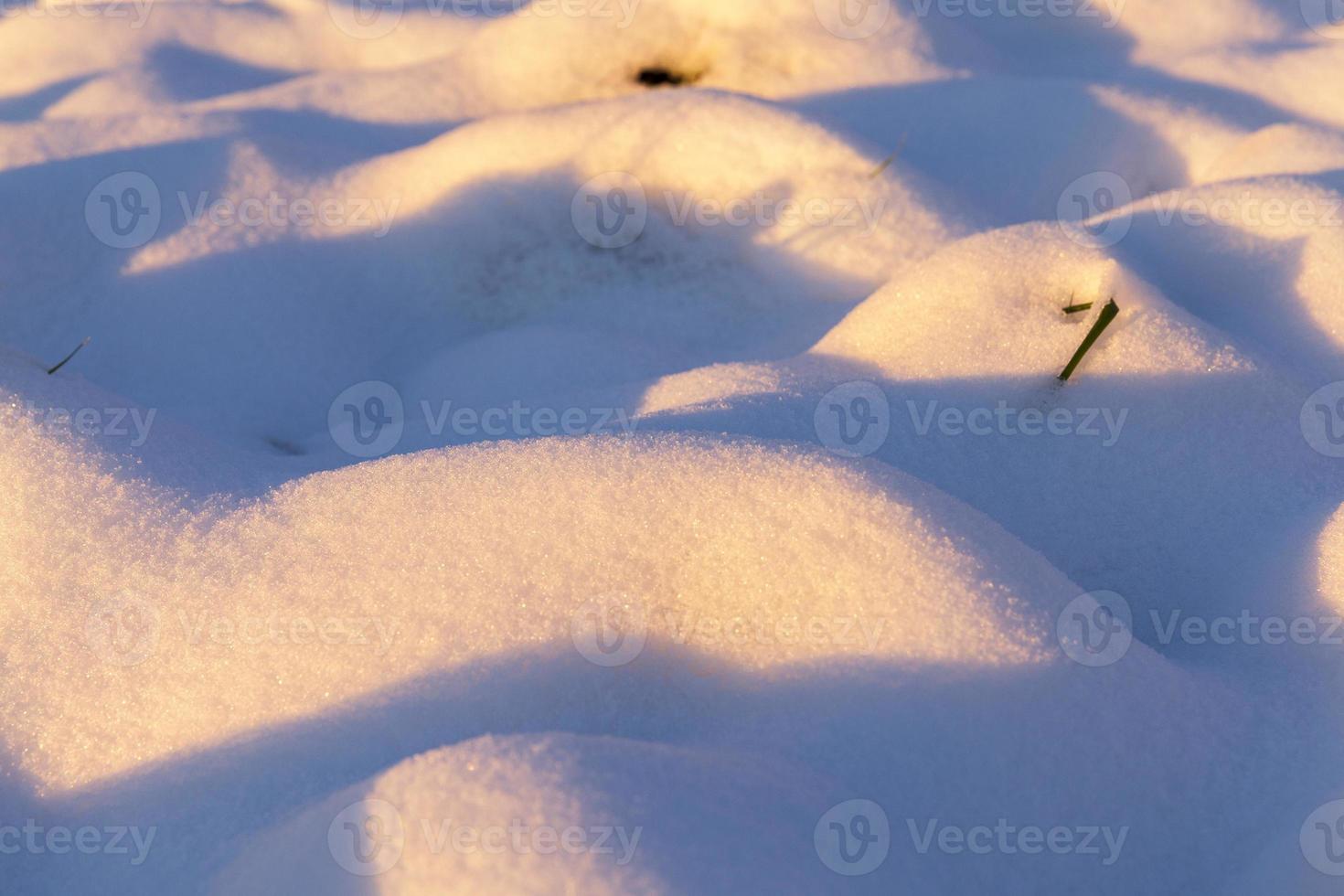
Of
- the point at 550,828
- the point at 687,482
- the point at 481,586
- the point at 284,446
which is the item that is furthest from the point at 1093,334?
the point at 284,446

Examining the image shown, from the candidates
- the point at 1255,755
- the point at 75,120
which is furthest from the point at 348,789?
the point at 75,120

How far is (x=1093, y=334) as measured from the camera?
5.51 ft

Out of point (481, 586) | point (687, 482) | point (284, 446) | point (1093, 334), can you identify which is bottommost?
point (284, 446)

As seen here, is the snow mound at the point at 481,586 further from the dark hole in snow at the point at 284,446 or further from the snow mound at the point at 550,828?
the dark hole in snow at the point at 284,446

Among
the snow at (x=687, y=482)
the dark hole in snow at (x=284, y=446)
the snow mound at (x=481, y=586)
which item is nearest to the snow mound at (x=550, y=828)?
the snow at (x=687, y=482)

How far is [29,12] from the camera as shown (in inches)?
130

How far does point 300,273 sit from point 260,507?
1.01 metres

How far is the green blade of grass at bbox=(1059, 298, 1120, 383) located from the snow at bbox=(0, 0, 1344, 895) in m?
0.03

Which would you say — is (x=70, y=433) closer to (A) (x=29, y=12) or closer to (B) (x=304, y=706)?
(B) (x=304, y=706)

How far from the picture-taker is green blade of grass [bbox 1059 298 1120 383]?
1674mm

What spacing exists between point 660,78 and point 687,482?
6.12 ft

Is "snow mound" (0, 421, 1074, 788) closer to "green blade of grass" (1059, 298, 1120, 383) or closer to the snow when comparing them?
the snow

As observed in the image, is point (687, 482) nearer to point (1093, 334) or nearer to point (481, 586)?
point (481, 586)

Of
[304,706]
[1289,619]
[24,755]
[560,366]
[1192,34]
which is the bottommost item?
[24,755]
